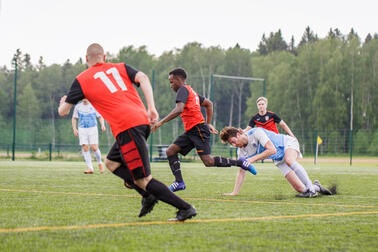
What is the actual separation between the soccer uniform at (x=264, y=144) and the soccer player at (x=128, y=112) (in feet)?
9.90

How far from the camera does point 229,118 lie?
67500 mm

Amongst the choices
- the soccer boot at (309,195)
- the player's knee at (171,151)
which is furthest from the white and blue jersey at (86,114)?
the soccer boot at (309,195)

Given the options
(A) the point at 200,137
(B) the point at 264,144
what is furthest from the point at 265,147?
(A) the point at 200,137

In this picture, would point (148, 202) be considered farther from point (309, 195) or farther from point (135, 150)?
point (309, 195)

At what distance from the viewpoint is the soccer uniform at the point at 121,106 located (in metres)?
4.66

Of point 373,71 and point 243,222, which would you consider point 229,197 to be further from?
point 373,71

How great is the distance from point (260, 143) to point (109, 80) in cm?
342

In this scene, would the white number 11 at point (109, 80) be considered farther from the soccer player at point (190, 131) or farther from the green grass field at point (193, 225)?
the soccer player at point (190, 131)

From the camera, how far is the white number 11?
4816mm

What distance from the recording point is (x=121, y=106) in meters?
4.75

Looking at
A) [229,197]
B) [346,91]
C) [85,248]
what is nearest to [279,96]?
[346,91]

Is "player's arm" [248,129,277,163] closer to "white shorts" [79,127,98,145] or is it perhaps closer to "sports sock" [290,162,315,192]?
"sports sock" [290,162,315,192]

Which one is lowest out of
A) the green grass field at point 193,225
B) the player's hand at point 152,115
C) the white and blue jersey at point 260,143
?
the green grass field at point 193,225

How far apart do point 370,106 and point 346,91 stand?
306cm
